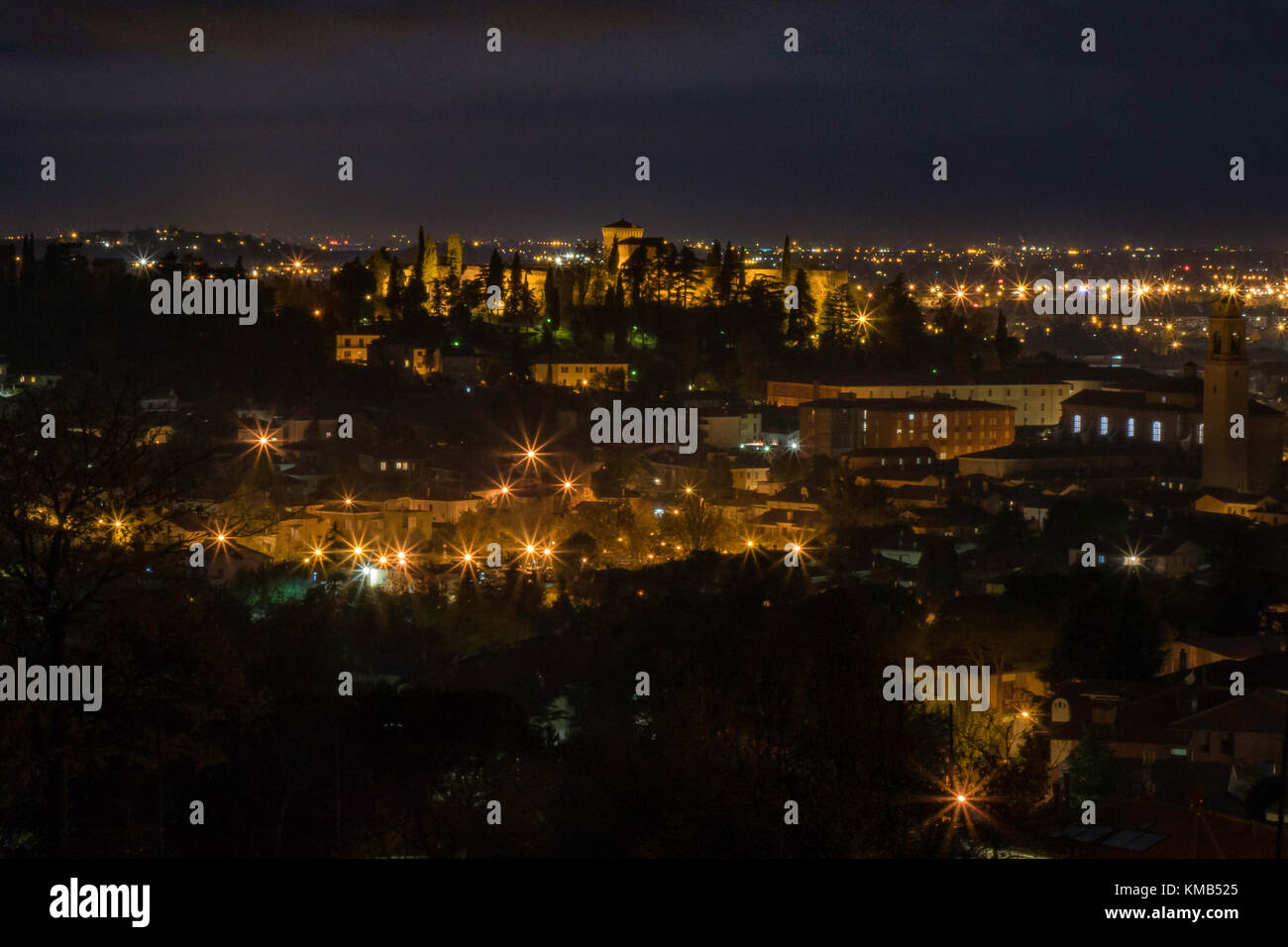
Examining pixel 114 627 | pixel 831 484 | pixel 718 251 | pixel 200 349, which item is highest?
pixel 718 251

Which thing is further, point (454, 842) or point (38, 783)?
point (454, 842)

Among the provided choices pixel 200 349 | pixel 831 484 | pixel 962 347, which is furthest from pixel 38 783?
pixel 962 347

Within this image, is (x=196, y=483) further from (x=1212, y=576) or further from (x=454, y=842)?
(x=1212, y=576)

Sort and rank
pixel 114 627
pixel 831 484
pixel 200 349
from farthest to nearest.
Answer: pixel 200 349, pixel 831 484, pixel 114 627

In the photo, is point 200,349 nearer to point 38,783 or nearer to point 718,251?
point 718,251

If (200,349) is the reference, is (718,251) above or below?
above

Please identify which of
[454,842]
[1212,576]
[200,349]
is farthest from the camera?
[200,349]
